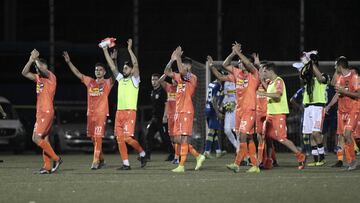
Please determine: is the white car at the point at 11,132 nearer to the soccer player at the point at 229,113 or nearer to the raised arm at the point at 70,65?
the soccer player at the point at 229,113

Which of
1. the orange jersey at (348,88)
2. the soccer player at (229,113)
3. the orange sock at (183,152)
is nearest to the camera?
the orange sock at (183,152)

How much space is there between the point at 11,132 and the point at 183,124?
13.7m

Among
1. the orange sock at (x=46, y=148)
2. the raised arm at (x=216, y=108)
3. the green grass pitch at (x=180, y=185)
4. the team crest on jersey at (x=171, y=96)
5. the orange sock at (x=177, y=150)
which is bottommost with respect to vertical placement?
the green grass pitch at (x=180, y=185)

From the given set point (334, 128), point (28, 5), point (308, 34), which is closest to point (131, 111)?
point (334, 128)

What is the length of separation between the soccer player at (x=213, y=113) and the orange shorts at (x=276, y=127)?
5.80 metres

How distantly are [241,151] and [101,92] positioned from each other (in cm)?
359

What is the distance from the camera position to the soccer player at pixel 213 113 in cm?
2752

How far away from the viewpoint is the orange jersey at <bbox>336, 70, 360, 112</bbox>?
69.1 feet

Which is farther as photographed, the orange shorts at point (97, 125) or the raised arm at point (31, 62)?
the orange shorts at point (97, 125)

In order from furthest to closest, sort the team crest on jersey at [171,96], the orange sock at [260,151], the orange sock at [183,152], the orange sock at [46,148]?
1. the team crest on jersey at [171,96]
2. the orange sock at [260,151]
3. the orange sock at [183,152]
4. the orange sock at [46,148]

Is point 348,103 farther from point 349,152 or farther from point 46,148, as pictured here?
point 46,148

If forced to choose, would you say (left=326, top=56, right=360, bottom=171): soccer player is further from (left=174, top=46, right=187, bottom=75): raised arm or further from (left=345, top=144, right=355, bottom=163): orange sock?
(left=174, top=46, right=187, bottom=75): raised arm

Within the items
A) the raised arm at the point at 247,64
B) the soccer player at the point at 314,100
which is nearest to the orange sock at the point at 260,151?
the soccer player at the point at 314,100

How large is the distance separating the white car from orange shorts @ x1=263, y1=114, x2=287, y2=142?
45.7 feet
